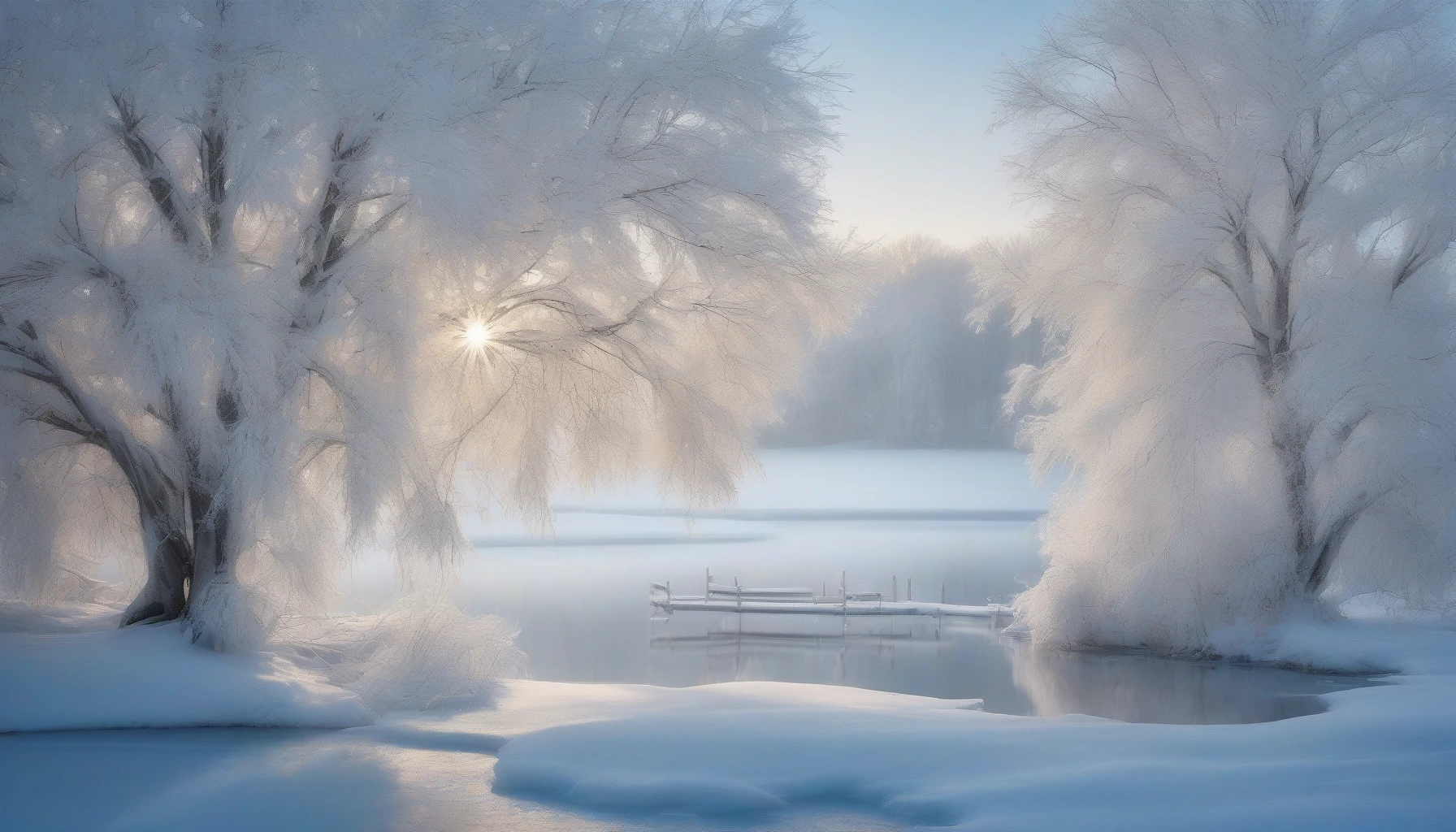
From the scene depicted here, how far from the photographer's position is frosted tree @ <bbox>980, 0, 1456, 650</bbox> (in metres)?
12.5

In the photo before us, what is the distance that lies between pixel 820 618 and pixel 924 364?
24.6 metres

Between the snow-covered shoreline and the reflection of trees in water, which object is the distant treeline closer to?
the reflection of trees in water

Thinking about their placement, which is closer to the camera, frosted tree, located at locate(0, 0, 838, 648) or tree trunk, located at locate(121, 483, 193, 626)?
frosted tree, located at locate(0, 0, 838, 648)

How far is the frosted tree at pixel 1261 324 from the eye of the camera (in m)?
12.5

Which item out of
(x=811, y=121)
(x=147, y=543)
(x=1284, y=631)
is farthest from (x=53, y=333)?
(x=1284, y=631)

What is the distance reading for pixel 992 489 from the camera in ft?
147

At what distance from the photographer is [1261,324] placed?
13195 millimetres

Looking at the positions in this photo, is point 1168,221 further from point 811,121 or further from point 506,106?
point 506,106

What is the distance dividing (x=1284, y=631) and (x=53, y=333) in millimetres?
11918

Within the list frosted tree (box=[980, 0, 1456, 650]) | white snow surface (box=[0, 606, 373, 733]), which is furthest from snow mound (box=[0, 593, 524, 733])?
frosted tree (box=[980, 0, 1456, 650])

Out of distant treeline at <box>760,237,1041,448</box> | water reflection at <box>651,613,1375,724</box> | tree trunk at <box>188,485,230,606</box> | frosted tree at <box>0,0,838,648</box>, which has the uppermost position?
distant treeline at <box>760,237,1041,448</box>

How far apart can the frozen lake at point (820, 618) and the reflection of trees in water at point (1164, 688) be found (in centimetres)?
3

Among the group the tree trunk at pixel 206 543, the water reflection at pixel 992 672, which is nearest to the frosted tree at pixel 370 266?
the tree trunk at pixel 206 543

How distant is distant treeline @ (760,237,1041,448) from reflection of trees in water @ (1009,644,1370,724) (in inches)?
898
